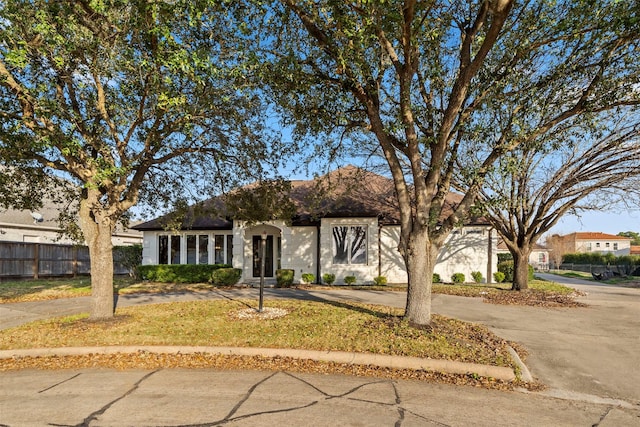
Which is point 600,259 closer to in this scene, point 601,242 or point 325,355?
point 601,242

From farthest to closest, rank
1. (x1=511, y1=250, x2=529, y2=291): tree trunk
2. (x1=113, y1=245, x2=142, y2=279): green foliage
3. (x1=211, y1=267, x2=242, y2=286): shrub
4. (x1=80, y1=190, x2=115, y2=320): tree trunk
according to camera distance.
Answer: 1. (x1=113, y1=245, x2=142, y2=279): green foliage
2. (x1=211, y1=267, x2=242, y2=286): shrub
3. (x1=511, y1=250, x2=529, y2=291): tree trunk
4. (x1=80, y1=190, x2=115, y2=320): tree trunk

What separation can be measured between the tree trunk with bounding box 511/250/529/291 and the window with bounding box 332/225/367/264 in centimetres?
674

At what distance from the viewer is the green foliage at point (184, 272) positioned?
727 inches

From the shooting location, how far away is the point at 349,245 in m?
18.3

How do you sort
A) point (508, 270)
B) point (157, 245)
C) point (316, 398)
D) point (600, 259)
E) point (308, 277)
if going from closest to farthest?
point (316, 398)
point (308, 277)
point (508, 270)
point (157, 245)
point (600, 259)

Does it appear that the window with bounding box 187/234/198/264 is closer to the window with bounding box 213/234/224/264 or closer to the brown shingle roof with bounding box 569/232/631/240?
the window with bounding box 213/234/224/264

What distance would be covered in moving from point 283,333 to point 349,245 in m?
11.0

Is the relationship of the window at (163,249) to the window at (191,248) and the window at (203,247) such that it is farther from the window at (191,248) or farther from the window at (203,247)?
the window at (203,247)

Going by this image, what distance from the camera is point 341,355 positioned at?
6.15m

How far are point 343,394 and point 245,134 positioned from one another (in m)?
7.00

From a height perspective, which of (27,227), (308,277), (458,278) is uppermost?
(27,227)

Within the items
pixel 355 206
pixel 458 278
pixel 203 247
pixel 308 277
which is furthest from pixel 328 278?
pixel 203 247

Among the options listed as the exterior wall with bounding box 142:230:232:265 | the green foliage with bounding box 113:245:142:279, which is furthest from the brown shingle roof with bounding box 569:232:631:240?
the green foliage with bounding box 113:245:142:279

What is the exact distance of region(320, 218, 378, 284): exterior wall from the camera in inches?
715
